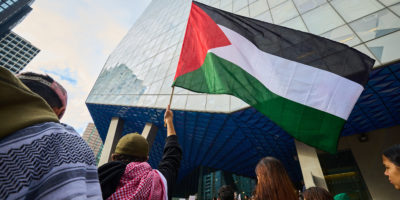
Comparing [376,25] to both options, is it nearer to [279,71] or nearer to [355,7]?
[355,7]

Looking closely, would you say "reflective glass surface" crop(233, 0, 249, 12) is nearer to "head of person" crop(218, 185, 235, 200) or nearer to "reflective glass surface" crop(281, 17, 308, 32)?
"reflective glass surface" crop(281, 17, 308, 32)

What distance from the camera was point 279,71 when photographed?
3.18m

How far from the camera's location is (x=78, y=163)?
68 cm

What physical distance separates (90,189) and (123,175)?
2.08ft

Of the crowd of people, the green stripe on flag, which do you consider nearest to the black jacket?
the crowd of people

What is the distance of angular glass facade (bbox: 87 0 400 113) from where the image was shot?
236 inches

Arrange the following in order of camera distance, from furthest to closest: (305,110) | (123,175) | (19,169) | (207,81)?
(207,81)
(305,110)
(123,175)
(19,169)

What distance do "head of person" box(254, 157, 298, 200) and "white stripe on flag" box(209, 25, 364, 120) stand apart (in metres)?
1.35

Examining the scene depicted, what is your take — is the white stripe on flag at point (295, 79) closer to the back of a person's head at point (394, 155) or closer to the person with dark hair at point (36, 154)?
the back of a person's head at point (394, 155)

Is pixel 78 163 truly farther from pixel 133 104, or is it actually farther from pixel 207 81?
pixel 133 104

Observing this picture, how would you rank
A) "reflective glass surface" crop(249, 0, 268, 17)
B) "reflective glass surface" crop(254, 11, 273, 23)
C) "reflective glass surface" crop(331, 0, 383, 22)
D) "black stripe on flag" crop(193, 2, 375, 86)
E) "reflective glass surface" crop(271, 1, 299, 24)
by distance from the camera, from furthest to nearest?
"reflective glass surface" crop(249, 0, 268, 17)
"reflective glass surface" crop(254, 11, 273, 23)
"reflective glass surface" crop(271, 1, 299, 24)
"reflective glass surface" crop(331, 0, 383, 22)
"black stripe on flag" crop(193, 2, 375, 86)

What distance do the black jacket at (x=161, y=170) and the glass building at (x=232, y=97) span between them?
5880mm

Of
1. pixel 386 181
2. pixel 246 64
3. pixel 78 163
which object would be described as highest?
pixel 246 64

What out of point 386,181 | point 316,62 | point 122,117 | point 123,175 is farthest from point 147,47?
point 386,181
